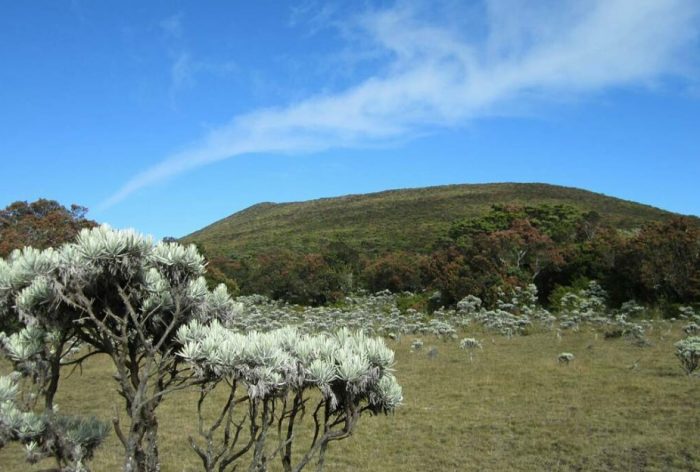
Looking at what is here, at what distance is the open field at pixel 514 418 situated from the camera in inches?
299

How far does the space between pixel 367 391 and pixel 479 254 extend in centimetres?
2284

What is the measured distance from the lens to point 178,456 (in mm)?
8281

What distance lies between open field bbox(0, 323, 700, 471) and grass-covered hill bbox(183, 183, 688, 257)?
33.1 m

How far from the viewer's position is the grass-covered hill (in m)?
53.0

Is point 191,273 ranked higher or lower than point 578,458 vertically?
higher

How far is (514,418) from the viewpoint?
9383 millimetres

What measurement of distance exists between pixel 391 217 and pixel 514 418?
56.8 m

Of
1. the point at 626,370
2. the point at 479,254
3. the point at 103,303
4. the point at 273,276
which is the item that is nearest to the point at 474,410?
the point at 626,370

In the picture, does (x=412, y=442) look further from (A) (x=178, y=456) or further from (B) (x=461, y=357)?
(B) (x=461, y=357)

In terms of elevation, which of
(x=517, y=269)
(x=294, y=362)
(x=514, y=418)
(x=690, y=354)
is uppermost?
(x=517, y=269)

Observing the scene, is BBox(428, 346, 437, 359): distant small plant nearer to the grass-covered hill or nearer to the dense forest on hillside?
the dense forest on hillside

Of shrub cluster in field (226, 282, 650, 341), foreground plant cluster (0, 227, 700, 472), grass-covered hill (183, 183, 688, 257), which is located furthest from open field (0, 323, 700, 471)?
grass-covered hill (183, 183, 688, 257)

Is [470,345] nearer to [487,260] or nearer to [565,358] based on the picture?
[565,358]

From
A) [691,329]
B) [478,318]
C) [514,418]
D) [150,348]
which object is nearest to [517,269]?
[478,318]
